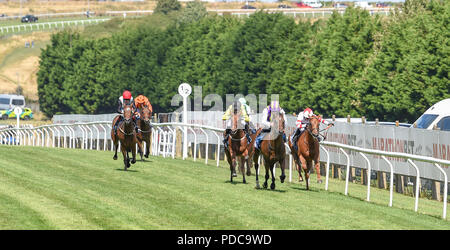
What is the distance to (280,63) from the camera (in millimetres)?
55781

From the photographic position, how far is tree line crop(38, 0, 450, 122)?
41812mm

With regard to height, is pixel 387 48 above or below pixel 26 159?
above

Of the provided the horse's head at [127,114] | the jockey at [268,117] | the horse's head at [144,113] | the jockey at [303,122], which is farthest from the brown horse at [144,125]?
the jockey at [268,117]

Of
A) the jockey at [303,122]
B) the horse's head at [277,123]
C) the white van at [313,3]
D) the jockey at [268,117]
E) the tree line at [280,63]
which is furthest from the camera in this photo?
the white van at [313,3]

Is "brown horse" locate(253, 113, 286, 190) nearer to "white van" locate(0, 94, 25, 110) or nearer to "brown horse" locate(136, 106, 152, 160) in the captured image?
"brown horse" locate(136, 106, 152, 160)

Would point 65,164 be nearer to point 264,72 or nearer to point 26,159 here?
point 26,159

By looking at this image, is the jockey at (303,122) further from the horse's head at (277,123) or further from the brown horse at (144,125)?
the brown horse at (144,125)

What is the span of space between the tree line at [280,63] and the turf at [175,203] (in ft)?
61.6

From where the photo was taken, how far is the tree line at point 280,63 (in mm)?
41812

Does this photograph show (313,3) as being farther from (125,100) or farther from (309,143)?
(309,143)

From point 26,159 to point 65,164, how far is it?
2105 mm

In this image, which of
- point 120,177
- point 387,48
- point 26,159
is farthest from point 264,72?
point 120,177
